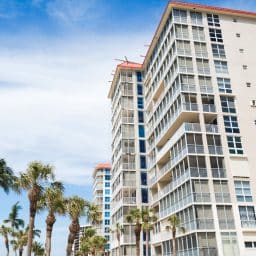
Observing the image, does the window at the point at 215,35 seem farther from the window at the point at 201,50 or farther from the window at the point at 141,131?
the window at the point at 141,131

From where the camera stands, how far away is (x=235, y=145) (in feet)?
162

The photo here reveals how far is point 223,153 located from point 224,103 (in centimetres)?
787

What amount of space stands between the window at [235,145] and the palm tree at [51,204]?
77.7ft

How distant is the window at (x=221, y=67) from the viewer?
54.7m

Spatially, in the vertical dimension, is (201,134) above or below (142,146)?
below

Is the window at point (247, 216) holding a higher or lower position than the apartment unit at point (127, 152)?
lower

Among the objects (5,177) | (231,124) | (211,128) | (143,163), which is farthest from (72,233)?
(143,163)

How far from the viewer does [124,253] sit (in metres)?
65.4

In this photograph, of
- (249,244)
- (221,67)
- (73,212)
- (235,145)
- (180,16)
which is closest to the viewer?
(73,212)

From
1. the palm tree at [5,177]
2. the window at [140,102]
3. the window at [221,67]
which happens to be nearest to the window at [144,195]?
the window at [140,102]

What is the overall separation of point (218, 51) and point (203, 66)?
3.82 metres

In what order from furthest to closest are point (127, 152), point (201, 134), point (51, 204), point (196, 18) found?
point (127, 152)
point (196, 18)
point (201, 134)
point (51, 204)

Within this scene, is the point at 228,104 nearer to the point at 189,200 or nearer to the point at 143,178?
the point at 189,200

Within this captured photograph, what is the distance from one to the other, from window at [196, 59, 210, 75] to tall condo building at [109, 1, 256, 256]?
0.49 ft
